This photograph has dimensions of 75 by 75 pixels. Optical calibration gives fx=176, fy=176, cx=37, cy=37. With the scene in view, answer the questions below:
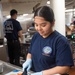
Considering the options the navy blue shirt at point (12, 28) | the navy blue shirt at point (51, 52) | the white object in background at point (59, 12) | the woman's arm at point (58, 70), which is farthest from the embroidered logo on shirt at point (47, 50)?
the navy blue shirt at point (12, 28)

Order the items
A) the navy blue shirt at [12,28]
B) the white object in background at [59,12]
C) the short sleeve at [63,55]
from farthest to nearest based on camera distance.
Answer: the navy blue shirt at [12,28]
the white object in background at [59,12]
the short sleeve at [63,55]

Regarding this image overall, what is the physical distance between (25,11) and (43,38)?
16.3ft

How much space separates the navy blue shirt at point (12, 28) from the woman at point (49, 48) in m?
2.40

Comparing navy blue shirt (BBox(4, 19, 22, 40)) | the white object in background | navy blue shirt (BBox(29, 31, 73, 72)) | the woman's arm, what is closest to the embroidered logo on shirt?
navy blue shirt (BBox(29, 31, 73, 72))

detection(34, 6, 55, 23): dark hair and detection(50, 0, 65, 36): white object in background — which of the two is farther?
detection(50, 0, 65, 36): white object in background

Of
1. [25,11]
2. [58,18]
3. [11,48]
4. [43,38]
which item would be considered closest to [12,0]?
[25,11]

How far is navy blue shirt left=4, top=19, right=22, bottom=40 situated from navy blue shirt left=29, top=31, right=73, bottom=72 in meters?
2.37

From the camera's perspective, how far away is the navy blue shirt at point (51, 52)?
46.3 inches

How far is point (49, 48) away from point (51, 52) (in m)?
0.03

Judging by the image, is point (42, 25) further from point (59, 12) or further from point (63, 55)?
point (59, 12)

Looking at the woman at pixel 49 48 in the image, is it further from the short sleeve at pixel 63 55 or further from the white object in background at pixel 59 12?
the white object in background at pixel 59 12

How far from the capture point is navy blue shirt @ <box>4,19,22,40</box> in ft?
12.0

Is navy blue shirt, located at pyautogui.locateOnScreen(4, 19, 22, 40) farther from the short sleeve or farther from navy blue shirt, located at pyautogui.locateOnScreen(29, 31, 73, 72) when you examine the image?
the short sleeve

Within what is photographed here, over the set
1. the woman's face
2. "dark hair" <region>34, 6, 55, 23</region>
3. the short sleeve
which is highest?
"dark hair" <region>34, 6, 55, 23</region>
